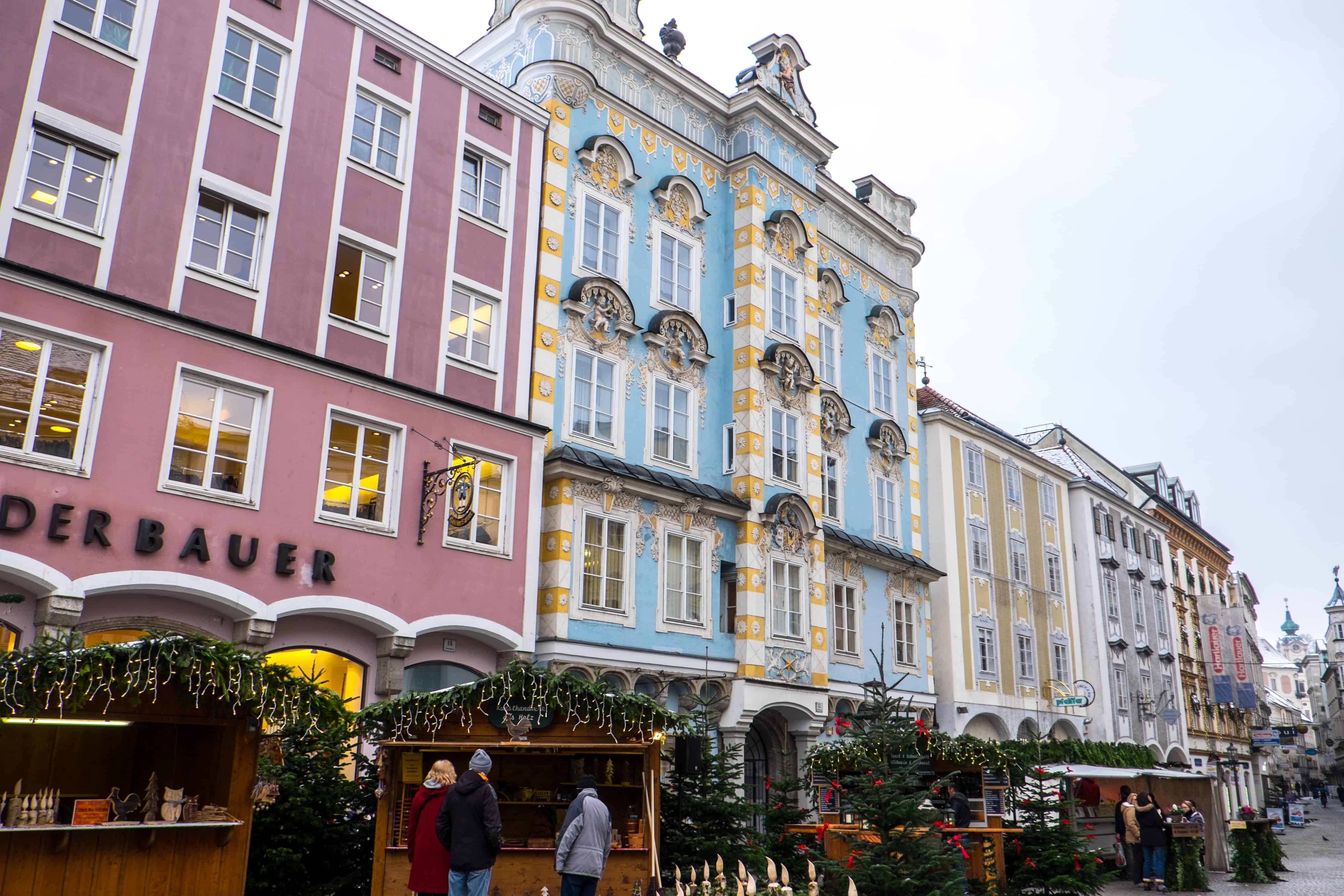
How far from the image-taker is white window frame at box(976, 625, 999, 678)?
1264 inches

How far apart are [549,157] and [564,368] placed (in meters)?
4.33

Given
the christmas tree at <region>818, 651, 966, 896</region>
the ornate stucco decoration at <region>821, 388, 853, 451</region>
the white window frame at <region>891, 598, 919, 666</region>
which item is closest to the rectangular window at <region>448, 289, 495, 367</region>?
the christmas tree at <region>818, 651, 966, 896</region>

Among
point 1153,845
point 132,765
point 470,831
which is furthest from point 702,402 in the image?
point 470,831

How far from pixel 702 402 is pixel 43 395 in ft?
44.2

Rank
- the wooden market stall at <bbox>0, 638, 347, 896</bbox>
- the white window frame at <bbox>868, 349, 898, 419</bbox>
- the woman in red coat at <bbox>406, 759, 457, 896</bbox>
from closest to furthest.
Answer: the wooden market stall at <bbox>0, 638, 347, 896</bbox>
the woman in red coat at <bbox>406, 759, 457, 896</bbox>
the white window frame at <bbox>868, 349, 898, 419</bbox>

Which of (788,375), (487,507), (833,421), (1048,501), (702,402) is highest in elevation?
(1048,501)

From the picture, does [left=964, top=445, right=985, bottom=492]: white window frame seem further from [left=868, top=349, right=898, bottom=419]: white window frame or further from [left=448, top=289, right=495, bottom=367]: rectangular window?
[left=448, top=289, right=495, bottom=367]: rectangular window

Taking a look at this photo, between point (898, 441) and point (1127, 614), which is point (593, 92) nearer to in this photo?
point (898, 441)

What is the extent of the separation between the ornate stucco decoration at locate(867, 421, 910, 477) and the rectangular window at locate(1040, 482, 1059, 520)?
1031cm

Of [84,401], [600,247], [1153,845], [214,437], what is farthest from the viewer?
[600,247]

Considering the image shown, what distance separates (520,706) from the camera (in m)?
13.5

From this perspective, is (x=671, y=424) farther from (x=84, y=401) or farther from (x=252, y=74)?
(x=84, y=401)

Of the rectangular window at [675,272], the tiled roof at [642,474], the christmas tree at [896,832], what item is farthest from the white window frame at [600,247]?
the christmas tree at [896,832]

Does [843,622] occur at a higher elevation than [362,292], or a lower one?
lower
